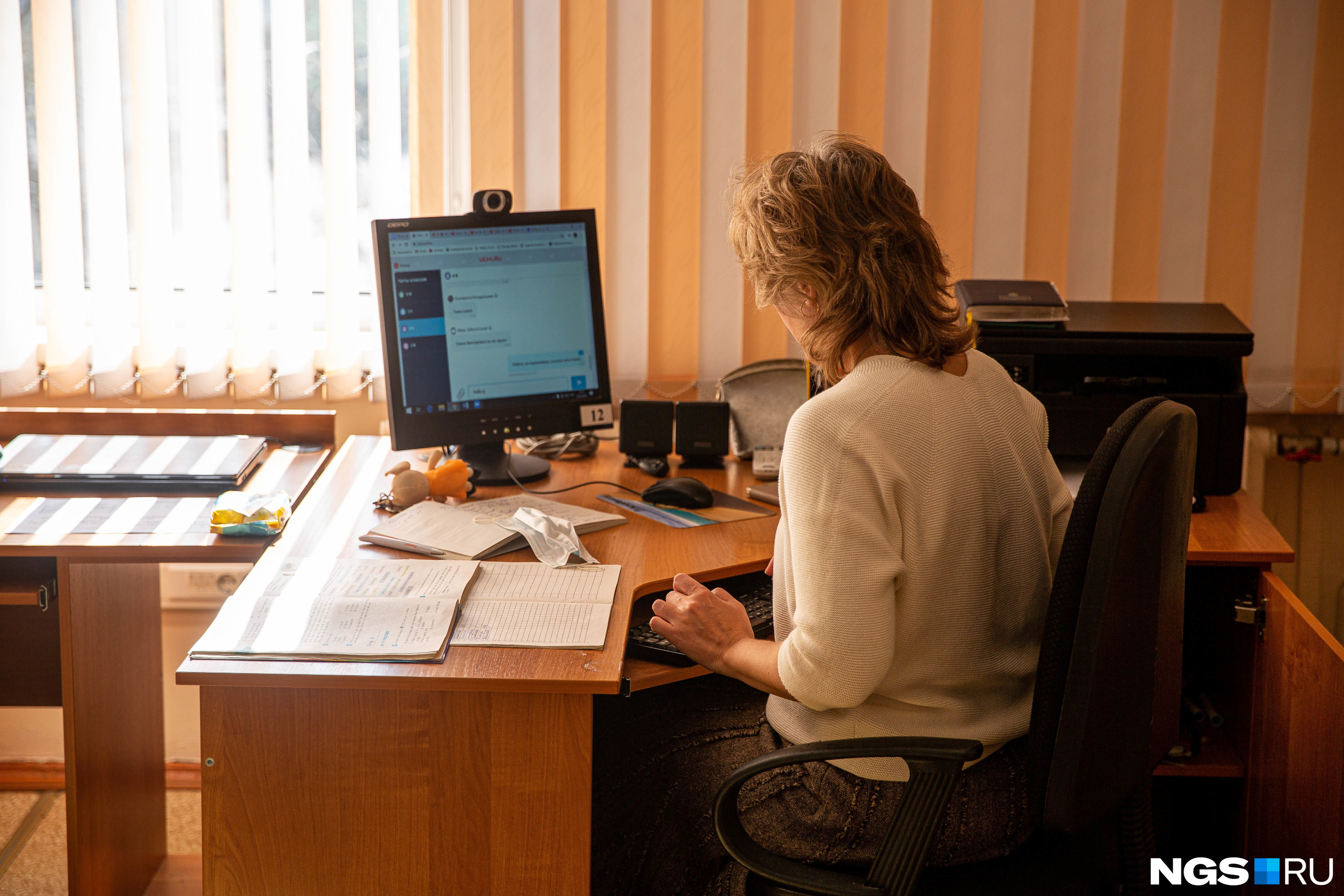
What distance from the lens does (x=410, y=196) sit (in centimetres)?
249

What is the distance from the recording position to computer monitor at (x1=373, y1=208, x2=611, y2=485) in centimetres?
188

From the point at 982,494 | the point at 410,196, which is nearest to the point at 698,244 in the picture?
the point at 410,196

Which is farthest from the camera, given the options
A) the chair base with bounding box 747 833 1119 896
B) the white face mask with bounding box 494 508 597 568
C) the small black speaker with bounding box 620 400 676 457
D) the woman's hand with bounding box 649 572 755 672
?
the small black speaker with bounding box 620 400 676 457

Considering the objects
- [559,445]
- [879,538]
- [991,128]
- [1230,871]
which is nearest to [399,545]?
[559,445]

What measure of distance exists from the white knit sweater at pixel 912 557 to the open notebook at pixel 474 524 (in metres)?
0.51

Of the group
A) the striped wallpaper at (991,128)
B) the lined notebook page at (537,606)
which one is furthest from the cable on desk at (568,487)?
the striped wallpaper at (991,128)

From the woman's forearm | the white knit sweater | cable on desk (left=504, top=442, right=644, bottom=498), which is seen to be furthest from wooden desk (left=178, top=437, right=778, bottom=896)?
cable on desk (left=504, top=442, right=644, bottom=498)

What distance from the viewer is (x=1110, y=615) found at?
3.41 feet

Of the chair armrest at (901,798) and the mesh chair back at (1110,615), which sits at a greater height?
the mesh chair back at (1110,615)

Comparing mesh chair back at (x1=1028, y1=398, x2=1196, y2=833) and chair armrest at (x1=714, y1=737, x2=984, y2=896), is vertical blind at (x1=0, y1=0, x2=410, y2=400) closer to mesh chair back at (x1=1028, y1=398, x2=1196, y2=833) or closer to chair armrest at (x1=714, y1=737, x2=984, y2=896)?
chair armrest at (x1=714, y1=737, x2=984, y2=896)

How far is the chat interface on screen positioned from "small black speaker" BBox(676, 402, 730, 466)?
22 centimetres

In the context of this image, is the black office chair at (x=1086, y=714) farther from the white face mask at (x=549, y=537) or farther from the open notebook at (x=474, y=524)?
the open notebook at (x=474, y=524)

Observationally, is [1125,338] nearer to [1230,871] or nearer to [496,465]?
[1230,871]

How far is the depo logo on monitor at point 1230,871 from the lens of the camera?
4.87ft
